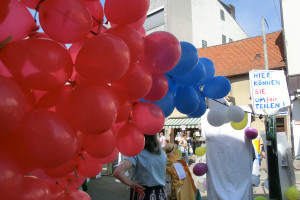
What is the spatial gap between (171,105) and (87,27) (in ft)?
3.45

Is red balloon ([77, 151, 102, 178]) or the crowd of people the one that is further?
the crowd of people

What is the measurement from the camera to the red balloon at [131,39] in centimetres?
140

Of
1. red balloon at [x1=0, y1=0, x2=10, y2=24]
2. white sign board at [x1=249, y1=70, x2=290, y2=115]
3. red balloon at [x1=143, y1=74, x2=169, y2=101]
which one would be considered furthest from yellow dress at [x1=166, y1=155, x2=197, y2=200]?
red balloon at [x1=0, y1=0, x2=10, y2=24]

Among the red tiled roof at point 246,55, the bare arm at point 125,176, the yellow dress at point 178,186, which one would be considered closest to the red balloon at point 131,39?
the bare arm at point 125,176

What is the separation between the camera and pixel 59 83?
120cm

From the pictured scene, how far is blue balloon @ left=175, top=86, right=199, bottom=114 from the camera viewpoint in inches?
88.4

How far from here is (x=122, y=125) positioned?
1864 mm

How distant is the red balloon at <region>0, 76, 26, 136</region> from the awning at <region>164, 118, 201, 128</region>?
15.0m

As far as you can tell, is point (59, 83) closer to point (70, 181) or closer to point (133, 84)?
point (133, 84)

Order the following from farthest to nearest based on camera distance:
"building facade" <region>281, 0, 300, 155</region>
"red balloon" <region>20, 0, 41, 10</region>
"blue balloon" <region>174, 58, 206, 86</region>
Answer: "building facade" <region>281, 0, 300, 155</region> → "blue balloon" <region>174, 58, 206, 86</region> → "red balloon" <region>20, 0, 41, 10</region>

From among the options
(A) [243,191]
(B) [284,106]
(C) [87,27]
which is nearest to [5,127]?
(C) [87,27]

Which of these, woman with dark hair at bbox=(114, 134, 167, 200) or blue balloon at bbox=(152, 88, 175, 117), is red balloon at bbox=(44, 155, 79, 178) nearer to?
blue balloon at bbox=(152, 88, 175, 117)

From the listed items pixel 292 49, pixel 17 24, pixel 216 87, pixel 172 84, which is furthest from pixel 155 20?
pixel 17 24

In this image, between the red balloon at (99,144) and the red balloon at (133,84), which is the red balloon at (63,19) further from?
the red balloon at (99,144)
